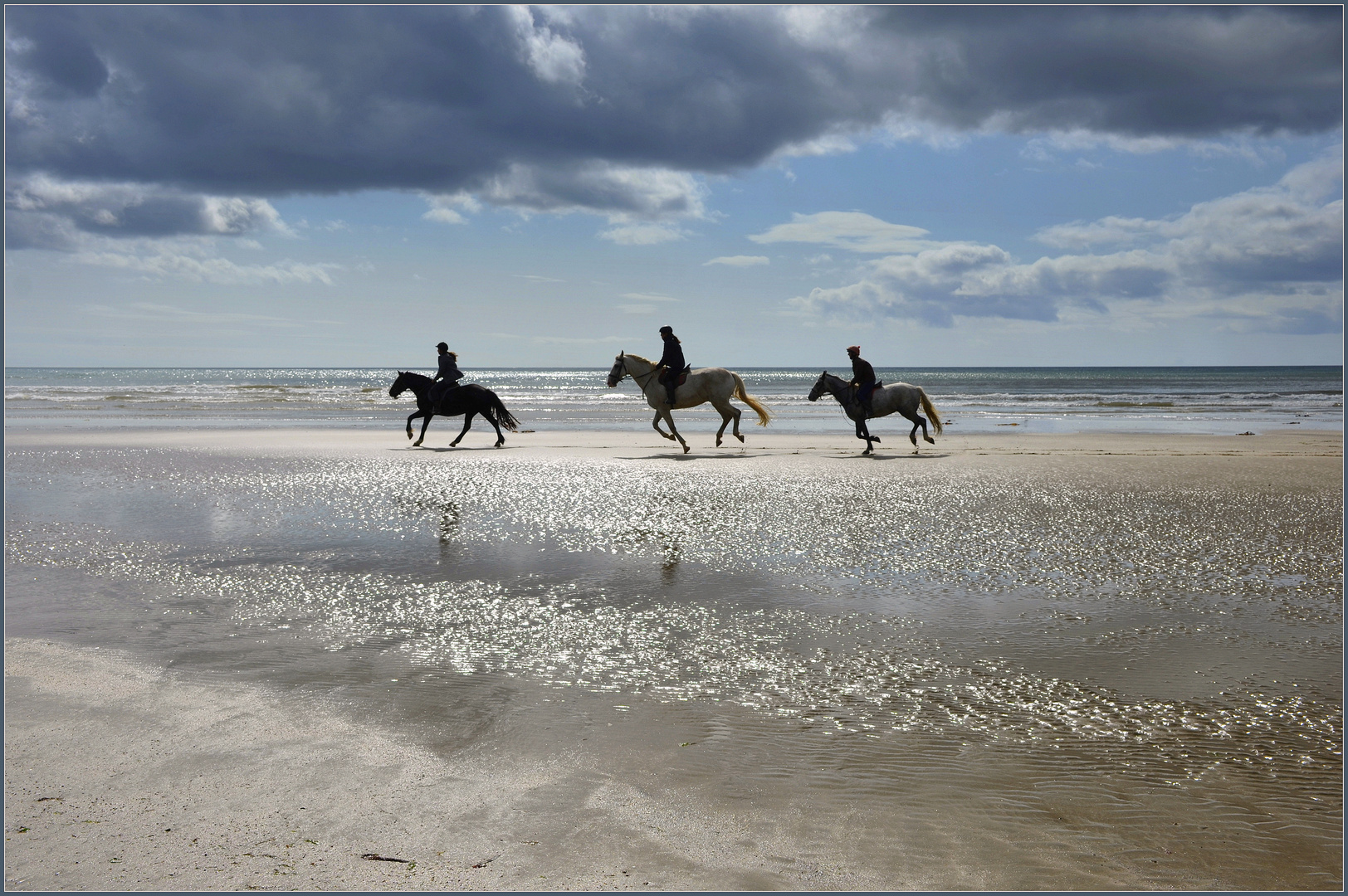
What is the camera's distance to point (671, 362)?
19.6 m

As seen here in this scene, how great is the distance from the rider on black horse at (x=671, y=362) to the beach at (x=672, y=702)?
9819 mm

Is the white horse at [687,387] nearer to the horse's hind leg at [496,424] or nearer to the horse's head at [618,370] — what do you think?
the horse's head at [618,370]

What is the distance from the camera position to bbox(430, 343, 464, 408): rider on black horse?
66.7ft

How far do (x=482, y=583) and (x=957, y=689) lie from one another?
369cm

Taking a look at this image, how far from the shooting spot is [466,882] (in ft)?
9.45

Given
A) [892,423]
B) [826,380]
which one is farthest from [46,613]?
[892,423]

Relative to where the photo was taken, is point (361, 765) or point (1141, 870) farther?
point (361, 765)

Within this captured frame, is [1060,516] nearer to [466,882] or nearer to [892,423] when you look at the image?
[466,882]

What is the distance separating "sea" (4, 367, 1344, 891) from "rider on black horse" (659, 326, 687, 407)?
7.37 meters

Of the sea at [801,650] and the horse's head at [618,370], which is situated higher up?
the horse's head at [618,370]

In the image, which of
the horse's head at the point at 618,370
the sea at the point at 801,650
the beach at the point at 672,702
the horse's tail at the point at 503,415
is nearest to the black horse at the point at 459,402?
the horse's tail at the point at 503,415

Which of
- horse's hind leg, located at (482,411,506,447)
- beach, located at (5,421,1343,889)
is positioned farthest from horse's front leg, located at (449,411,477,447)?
beach, located at (5,421,1343,889)

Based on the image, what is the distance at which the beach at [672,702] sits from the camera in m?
3.08

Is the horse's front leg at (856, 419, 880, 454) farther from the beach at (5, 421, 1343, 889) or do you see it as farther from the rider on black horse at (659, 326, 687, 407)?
the beach at (5, 421, 1343, 889)
